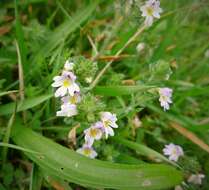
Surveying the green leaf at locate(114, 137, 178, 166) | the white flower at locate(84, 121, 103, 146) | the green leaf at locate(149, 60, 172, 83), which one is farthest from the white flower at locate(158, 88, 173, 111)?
the white flower at locate(84, 121, 103, 146)

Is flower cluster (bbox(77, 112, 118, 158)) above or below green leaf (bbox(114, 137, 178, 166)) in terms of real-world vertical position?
below

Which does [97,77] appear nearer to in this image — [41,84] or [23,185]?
[41,84]

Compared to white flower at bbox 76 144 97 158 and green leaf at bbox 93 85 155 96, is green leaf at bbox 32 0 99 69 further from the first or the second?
white flower at bbox 76 144 97 158

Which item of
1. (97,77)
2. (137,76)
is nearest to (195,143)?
(137,76)

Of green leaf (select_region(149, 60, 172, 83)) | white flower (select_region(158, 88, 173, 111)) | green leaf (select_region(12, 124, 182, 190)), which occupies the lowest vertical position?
green leaf (select_region(12, 124, 182, 190))

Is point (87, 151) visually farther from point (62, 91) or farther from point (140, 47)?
point (140, 47)

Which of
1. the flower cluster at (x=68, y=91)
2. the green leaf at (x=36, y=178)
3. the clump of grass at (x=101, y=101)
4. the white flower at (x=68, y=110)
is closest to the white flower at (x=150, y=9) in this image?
the clump of grass at (x=101, y=101)

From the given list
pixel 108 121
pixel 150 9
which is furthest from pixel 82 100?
pixel 150 9
